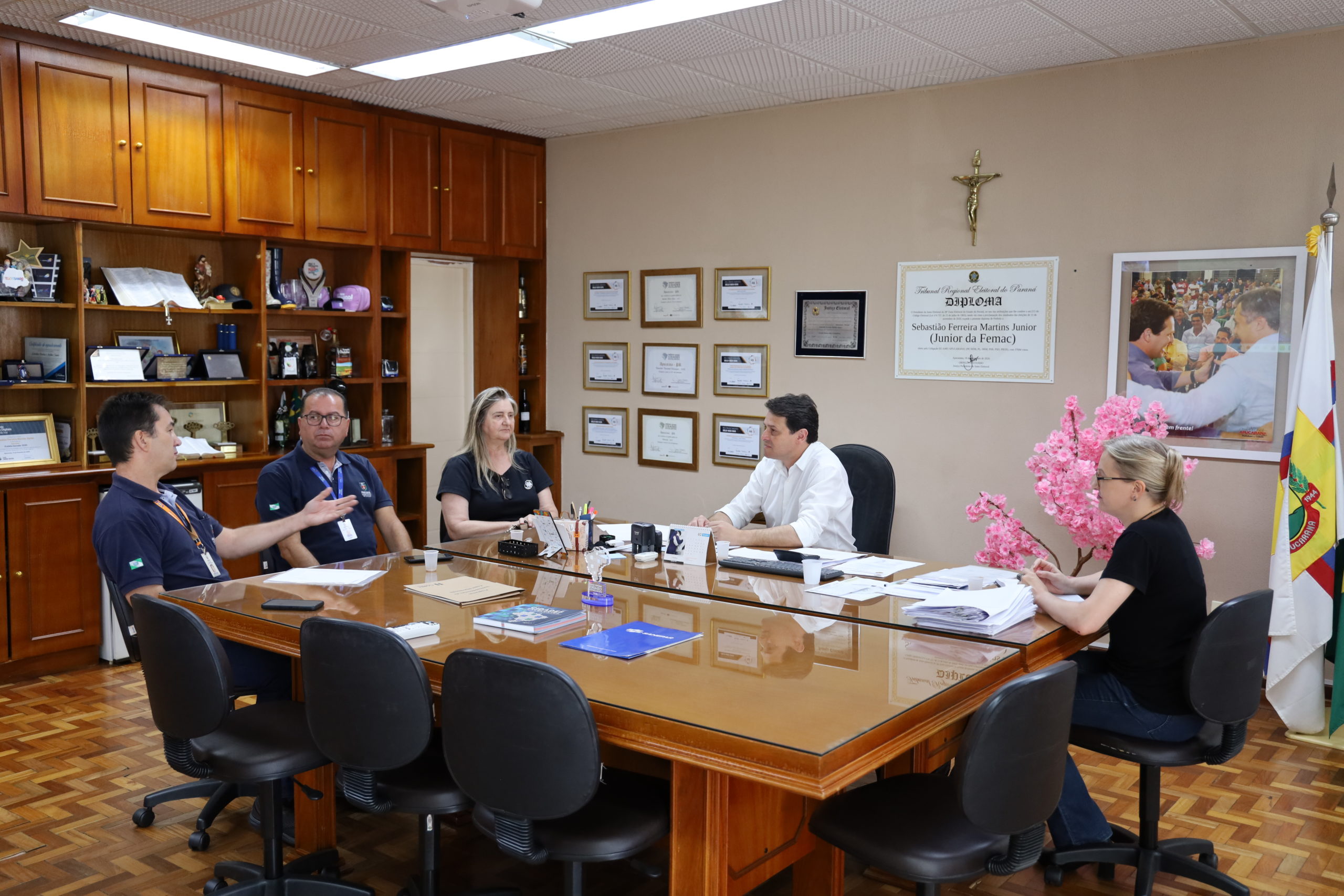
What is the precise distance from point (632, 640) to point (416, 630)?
0.56 m

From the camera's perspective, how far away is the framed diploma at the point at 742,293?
6.04m

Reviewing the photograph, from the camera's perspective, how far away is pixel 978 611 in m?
2.84

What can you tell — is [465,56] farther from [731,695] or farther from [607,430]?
[731,695]

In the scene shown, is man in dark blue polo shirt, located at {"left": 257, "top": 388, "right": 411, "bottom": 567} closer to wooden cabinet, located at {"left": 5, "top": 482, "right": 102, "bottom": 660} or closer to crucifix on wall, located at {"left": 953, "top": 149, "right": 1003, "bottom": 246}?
wooden cabinet, located at {"left": 5, "top": 482, "right": 102, "bottom": 660}

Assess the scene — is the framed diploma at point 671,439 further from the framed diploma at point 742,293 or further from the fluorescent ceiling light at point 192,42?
the fluorescent ceiling light at point 192,42

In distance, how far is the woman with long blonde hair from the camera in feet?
14.7

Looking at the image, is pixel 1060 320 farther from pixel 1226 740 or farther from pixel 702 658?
pixel 702 658

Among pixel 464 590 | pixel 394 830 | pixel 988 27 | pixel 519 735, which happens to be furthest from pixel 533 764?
pixel 988 27

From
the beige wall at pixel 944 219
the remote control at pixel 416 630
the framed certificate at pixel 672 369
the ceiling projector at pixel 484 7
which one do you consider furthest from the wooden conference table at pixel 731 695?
the framed certificate at pixel 672 369

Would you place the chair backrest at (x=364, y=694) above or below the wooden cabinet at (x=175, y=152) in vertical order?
below

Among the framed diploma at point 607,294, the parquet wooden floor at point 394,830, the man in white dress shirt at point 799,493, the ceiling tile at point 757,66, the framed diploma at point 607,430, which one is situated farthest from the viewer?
the framed diploma at point 607,430

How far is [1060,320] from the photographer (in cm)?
509

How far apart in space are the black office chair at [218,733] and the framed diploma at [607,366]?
401cm

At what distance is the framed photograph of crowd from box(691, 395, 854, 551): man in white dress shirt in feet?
5.14
